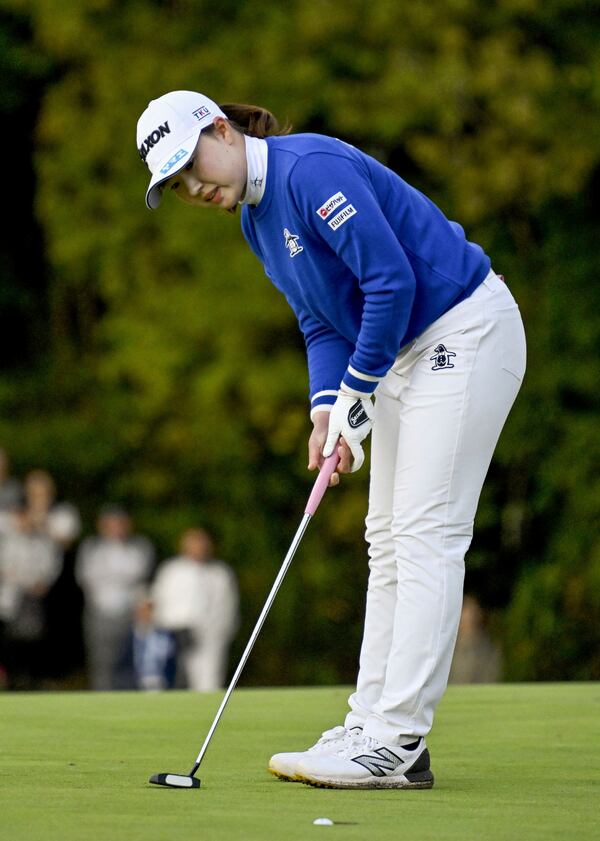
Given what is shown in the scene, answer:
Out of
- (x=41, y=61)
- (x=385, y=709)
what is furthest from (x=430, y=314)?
(x=41, y=61)

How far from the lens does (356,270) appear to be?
450 centimetres

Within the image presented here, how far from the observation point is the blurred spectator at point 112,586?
44.5 feet

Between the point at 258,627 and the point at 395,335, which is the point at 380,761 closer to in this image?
the point at 258,627

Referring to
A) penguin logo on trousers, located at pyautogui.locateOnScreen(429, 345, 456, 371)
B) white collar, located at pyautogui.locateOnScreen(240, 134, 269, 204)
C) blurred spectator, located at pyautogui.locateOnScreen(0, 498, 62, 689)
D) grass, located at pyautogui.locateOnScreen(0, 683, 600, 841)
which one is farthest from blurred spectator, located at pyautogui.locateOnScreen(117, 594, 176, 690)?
white collar, located at pyautogui.locateOnScreen(240, 134, 269, 204)

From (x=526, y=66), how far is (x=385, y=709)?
11.3 metres

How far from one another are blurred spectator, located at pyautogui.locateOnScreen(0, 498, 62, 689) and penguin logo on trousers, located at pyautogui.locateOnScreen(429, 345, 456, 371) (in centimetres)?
822

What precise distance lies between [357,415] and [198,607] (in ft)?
29.2

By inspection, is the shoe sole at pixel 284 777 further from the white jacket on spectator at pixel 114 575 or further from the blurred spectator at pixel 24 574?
the white jacket on spectator at pixel 114 575

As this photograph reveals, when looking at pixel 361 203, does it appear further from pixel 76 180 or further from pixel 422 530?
pixel 76 180

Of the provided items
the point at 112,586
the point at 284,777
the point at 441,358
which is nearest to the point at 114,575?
the point at 112,586

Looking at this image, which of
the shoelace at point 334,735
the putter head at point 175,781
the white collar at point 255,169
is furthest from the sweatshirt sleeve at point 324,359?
the putter head at point 175,781

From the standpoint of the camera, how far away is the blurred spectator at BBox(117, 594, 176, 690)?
1303cm

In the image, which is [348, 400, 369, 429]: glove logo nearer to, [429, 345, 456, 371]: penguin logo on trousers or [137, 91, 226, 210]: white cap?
[429, 345, 456, 371]: penguin logo on trousers

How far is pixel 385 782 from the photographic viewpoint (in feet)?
15.0
